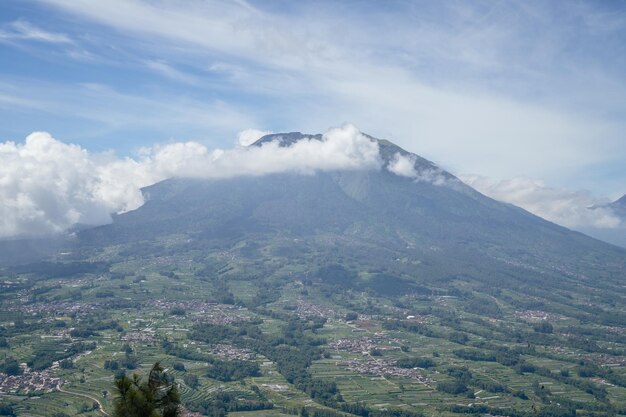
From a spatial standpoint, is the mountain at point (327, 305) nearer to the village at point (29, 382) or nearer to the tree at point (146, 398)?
the village at point (29, 382)

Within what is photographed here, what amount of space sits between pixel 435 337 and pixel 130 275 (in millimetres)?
59621

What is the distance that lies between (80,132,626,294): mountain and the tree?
10506 centimetres

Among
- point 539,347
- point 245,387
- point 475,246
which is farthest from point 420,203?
point 245,387

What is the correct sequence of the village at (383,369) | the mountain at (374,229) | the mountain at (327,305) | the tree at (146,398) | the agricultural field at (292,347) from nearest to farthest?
the tree at (146,398), the agricultural field at (292,347), the mountain at (327,305), the village at (383,369), the mountain at (374,229)

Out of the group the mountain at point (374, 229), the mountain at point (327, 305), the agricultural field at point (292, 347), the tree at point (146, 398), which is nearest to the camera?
the tree at point (146, 398)

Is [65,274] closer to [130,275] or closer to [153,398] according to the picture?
[130,275]

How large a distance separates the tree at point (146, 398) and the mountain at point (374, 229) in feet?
345

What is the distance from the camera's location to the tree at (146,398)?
16.2 meters

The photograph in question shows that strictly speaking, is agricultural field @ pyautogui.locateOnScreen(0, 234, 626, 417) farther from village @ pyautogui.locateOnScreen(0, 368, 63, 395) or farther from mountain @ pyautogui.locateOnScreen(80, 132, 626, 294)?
mountain @ pyautogui.locateOnScreen(80, 132, 626, 294)

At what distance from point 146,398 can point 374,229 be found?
143 meters

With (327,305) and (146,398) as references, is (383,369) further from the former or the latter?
(146,398)

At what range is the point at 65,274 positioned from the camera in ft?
363

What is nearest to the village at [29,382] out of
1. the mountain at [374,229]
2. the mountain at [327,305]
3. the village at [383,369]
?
the mountain at [327,305]

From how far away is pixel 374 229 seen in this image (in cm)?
15812
